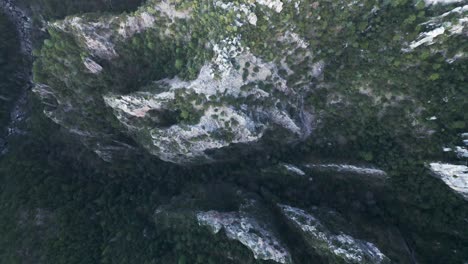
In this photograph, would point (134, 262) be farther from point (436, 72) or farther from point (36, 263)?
point (436, 72)

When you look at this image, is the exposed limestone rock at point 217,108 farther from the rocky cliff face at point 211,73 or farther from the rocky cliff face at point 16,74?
the rocky cliff face at point 16,74

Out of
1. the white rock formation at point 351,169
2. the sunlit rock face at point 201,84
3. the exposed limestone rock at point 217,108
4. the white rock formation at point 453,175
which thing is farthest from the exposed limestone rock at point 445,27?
the exposed limestone rock at point 217,108

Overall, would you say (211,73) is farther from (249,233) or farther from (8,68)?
(8,68)

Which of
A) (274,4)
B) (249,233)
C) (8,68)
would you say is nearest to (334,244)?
(249,233)

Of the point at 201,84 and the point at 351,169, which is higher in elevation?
the point at 201,84

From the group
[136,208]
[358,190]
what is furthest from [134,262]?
[358,190]

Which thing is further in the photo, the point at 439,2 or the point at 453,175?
the point at 453,175
